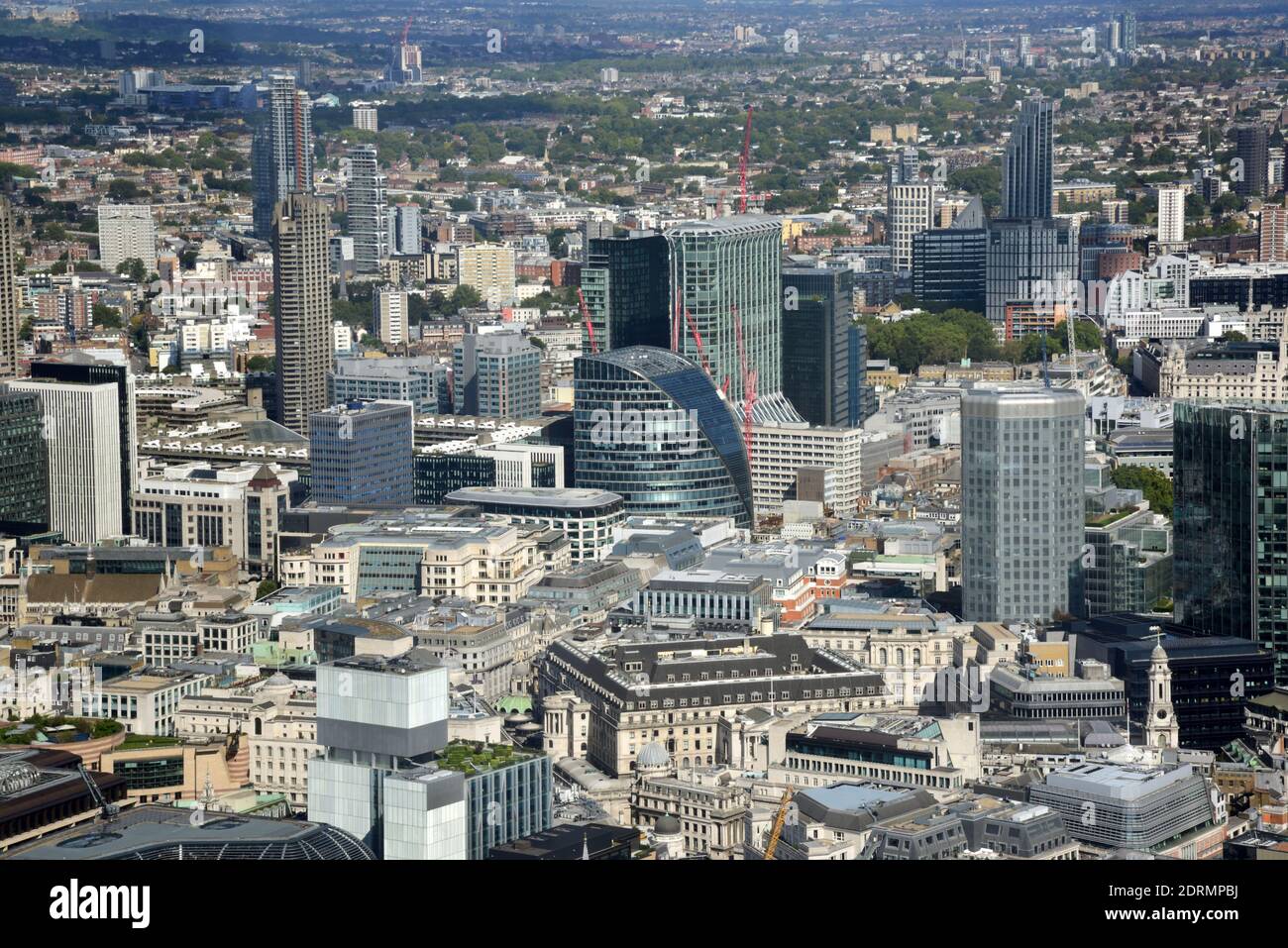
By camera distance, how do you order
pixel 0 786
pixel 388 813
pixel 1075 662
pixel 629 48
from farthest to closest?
1. pixel 629 48
2. pixel 1075 662
3. pixel 0 786
4. pixel 388 813

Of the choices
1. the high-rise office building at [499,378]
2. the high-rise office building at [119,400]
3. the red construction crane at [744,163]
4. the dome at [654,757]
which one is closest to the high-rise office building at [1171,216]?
the red construction crane at [744,163]

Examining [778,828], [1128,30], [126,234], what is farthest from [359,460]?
[1128,30]

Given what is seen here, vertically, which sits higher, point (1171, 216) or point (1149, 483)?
point (1171, 216)

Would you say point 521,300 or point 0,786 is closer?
point 0,786

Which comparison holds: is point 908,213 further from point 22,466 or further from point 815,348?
point 22,466

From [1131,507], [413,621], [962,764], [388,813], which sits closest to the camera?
[388,813]
